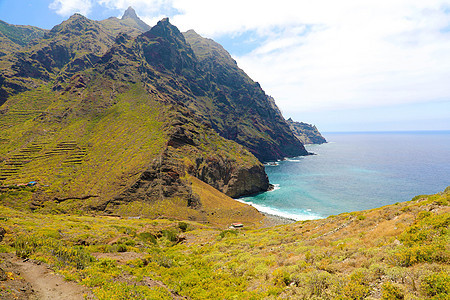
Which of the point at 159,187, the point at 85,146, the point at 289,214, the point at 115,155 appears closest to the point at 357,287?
the point at 159,187

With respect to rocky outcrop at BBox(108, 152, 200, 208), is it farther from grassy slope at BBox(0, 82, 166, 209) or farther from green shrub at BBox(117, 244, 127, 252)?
green shrub at BBox(117, 244, 127, 252)

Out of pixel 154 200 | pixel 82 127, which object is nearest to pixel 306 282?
pixel 154 200

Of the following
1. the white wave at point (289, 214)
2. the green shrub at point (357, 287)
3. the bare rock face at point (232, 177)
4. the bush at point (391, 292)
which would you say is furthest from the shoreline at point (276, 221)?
the bush at point (391, 292)

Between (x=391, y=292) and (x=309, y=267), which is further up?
(x=391, y=292)

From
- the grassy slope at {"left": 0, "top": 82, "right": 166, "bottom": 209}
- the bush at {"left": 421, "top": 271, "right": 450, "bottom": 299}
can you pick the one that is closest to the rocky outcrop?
the grassy slope at {"left": 0, "top": 82, "right": 166, "bottom": 209}

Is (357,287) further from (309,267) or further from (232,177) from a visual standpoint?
(232,177)

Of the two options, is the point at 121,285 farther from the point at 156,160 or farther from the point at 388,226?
the point at 156,160

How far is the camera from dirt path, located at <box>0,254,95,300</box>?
1083 centimetres

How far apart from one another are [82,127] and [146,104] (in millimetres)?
39399

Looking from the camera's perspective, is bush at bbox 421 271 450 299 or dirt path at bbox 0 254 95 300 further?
dirt path at bbox 0 254 95 300

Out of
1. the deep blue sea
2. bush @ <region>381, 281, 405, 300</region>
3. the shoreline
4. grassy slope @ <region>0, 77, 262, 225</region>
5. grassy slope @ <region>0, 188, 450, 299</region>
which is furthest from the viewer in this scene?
the deep blue sea

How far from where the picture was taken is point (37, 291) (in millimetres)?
11219

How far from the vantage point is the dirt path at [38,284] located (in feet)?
35.5

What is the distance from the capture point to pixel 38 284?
11953mm
